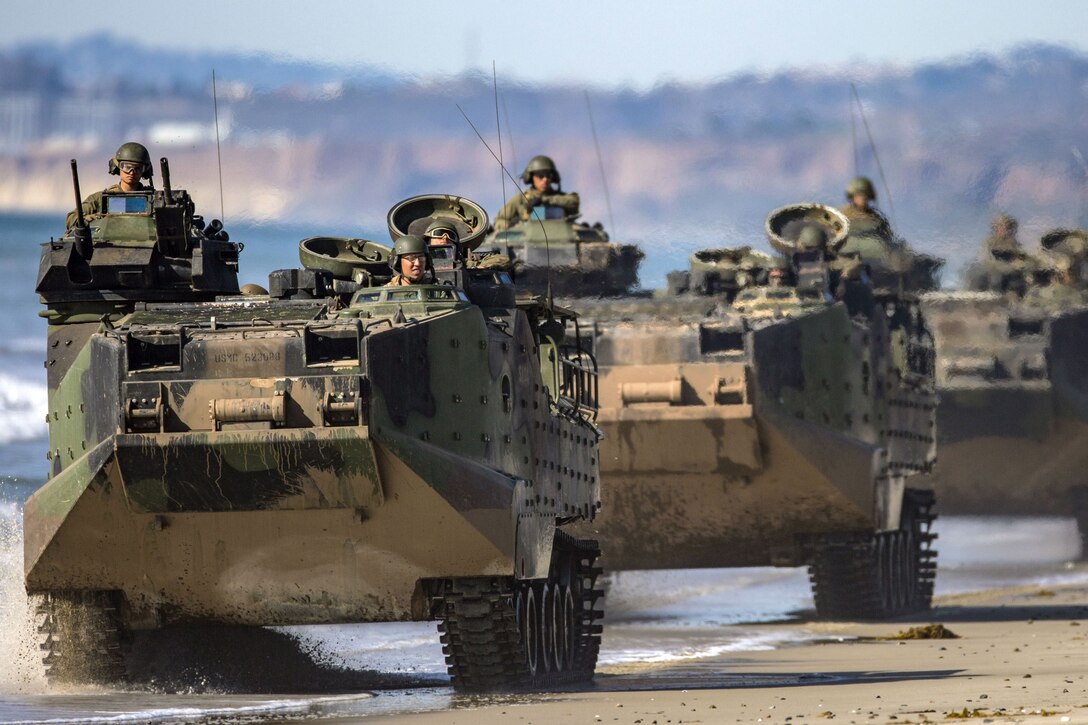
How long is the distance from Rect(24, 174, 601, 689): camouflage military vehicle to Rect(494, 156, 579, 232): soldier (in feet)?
29.6

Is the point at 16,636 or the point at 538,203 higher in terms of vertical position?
the point at 538,203

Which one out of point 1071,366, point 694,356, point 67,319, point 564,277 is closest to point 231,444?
point 67,319

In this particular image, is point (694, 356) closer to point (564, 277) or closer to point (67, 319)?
point (564, 277)

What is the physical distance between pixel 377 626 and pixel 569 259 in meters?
4.54

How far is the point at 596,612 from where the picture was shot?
60.4 ft

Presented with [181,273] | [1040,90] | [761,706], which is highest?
[1040,90]

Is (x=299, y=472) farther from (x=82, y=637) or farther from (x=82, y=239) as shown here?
(x=82, y=239)

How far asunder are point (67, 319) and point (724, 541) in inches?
304

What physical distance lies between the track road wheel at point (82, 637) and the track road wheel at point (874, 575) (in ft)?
29.7

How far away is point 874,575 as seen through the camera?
79.6ft

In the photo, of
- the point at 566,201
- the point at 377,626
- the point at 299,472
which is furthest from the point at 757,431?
the point at 299,472

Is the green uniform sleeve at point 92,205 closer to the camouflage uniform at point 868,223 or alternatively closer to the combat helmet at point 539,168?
the combat helmet at point 539,168

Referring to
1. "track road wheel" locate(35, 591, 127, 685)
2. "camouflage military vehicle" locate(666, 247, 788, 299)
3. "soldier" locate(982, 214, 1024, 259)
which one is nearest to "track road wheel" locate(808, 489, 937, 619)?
"camouflage military vehicle" locate(666, 247, 788, 299)

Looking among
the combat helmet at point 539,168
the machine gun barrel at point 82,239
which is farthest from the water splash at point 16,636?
the combat helmet at point 539,168
